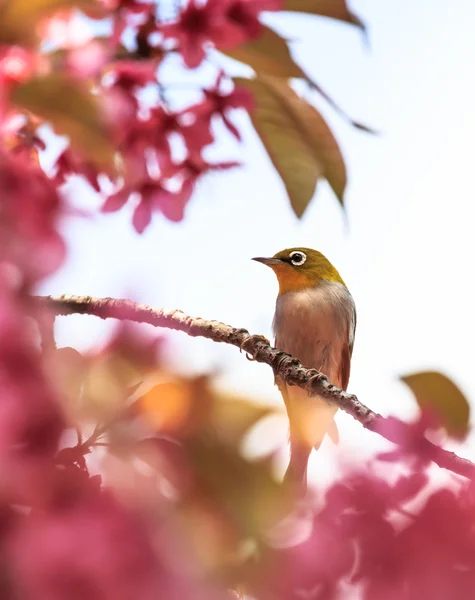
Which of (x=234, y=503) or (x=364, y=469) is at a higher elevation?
(x=234, y=503)

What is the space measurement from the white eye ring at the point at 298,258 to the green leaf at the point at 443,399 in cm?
169

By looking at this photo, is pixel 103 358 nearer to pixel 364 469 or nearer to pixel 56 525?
pixel 56 525

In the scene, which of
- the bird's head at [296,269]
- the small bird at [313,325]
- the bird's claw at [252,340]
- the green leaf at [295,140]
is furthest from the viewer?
the bird's head at [296,269]

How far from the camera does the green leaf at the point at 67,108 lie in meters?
0.24

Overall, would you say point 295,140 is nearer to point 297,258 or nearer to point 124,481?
point 124,481

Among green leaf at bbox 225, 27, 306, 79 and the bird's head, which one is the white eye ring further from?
green leaf at bbox 225, 27, 306, 79

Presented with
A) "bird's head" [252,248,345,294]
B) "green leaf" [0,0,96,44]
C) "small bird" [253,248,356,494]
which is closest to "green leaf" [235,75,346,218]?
"green leaf" [0,0,96,44]

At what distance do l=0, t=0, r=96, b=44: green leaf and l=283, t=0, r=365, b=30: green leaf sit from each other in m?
0.22

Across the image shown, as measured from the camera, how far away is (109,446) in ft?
0.84

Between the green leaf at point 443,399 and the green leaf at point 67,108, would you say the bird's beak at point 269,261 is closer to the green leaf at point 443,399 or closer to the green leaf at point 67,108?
the green leaf at point 443,399

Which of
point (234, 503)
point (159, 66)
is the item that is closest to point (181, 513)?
point (234, 503)

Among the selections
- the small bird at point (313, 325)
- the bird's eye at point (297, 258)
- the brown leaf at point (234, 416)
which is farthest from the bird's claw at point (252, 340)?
the bird's eye at point (297, 258)

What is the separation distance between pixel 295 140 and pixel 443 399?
24 cm

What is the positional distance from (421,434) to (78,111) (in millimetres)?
247
